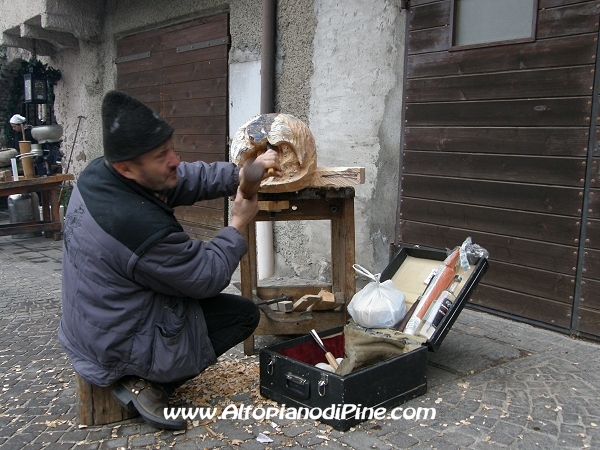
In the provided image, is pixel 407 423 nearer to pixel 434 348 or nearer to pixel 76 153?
pixel 434 348

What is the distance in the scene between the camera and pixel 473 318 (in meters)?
4.29

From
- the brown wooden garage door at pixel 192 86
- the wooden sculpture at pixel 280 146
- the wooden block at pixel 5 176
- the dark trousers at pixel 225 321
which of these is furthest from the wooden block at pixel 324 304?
the wooden block at pixel 5 176

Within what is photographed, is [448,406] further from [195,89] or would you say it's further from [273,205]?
[195,89]

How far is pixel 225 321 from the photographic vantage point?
9.52 ft

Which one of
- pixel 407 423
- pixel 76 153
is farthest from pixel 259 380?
pixel 76 153

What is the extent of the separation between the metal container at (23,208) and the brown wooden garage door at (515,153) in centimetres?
624

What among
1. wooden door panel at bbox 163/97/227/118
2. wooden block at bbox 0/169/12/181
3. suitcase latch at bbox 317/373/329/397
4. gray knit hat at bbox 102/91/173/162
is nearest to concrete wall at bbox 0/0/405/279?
wooden door panel at bbox 163/97/227/118

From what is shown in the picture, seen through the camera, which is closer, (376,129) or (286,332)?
(286,332)

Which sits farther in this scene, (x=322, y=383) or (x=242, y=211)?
(x=242, y=211)

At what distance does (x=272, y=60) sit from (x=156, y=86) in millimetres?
2527

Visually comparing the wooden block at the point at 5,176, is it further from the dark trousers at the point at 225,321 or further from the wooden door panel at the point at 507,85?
the dark trousers at the point at 225,321

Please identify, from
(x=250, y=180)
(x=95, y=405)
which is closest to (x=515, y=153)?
(x=250, y=180)

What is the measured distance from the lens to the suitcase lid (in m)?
3.06

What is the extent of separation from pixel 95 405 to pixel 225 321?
2.30ft
